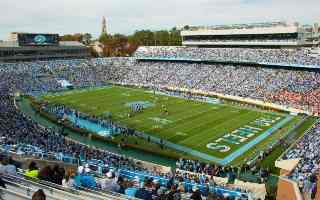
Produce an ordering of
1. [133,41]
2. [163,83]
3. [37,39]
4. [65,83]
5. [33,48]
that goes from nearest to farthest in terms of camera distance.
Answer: [65,83] → [163,83] → [37,39] → [33,48] → [133,41]

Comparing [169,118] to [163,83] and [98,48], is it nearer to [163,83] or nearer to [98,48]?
[163,83]

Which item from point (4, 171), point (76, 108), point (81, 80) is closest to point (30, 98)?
point (76, 108)

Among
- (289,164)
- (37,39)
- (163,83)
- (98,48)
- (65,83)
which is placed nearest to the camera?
(289,164)

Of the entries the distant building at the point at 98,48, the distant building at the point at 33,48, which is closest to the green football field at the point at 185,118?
the distant building at the point at 33,48

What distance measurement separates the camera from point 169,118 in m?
42.2

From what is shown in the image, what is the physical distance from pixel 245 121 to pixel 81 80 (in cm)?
3446

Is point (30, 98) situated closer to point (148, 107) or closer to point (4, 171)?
point (148, 107)

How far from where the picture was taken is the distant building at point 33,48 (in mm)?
71875

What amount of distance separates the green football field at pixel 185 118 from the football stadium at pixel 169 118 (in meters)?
0.15

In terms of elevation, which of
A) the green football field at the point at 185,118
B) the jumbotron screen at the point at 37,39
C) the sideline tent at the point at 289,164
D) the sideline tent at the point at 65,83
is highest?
the jumbotron screen at the point at 37,39

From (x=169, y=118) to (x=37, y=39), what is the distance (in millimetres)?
42276

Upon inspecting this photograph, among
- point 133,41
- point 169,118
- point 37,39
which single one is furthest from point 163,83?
point 133,41

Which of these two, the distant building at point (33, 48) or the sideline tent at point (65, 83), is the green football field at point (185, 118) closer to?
the sideline tent at point (65, 83)

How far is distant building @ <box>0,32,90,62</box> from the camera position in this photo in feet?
236
